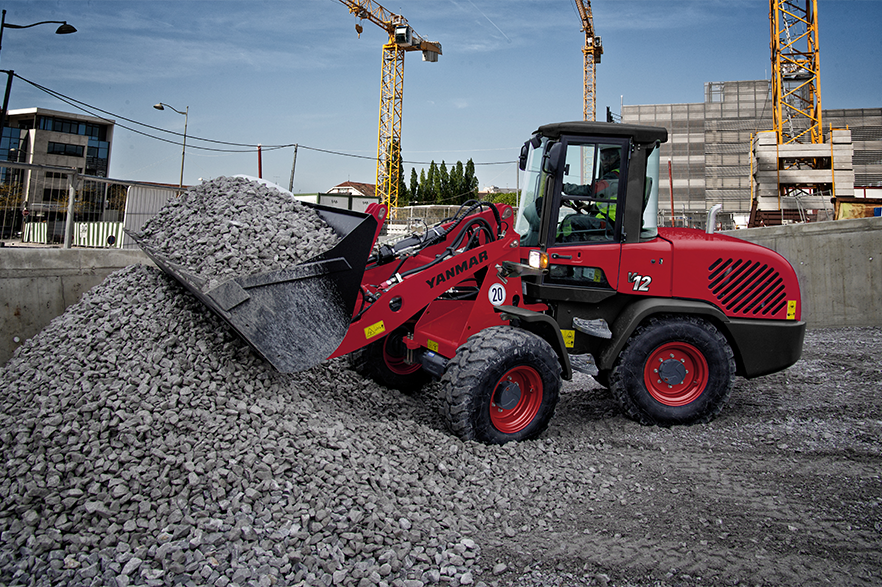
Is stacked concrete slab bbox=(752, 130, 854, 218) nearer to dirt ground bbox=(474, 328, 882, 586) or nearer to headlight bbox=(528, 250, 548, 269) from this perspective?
dirt ground bbox=(474, 328, 882, 586)

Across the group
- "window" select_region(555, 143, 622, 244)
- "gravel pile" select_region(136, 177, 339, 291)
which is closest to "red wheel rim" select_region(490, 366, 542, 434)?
"window" select_region(555, 143, 622, 244)

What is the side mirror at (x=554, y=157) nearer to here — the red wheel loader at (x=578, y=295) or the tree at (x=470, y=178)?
the red wheel loader at (x=578, y=295)

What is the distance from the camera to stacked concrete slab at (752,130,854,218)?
47.4ft

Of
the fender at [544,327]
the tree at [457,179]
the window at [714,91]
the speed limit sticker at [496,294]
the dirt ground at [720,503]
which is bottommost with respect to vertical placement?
the dirt ground at [720,503]

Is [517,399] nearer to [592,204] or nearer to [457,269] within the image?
[457,269]

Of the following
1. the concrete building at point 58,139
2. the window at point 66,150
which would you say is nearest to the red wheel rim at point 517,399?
the concrete building at point 58,139

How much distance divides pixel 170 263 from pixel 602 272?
11.2ft

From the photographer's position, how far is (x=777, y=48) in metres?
22.3

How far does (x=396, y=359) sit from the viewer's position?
5301mm

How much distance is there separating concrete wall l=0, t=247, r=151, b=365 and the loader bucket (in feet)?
6.87

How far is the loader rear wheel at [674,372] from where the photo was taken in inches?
182

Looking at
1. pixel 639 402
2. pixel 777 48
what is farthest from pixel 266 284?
pixel 777 48

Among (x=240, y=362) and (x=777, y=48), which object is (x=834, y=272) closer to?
(x=240, y=362)

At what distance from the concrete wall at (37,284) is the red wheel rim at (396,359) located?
9.81ft
